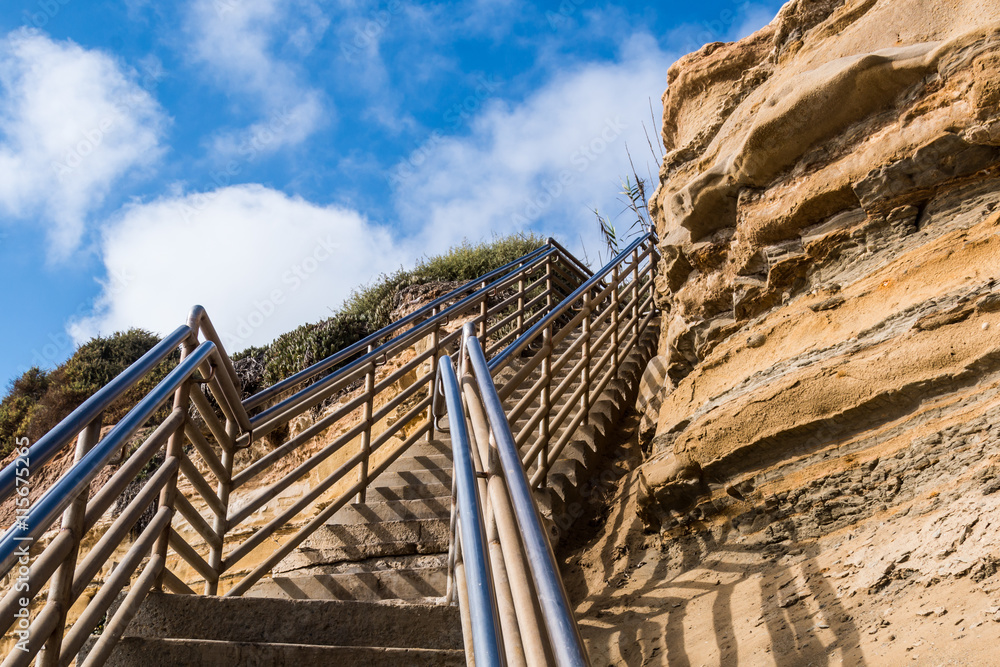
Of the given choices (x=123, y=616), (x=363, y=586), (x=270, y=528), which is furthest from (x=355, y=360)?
(x=123, y=616)

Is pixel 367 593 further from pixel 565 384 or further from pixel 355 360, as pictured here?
pixel 565 384

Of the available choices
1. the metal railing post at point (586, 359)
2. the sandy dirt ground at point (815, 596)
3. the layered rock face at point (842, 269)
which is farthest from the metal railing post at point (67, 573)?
the metal railing post at point (586, 359)

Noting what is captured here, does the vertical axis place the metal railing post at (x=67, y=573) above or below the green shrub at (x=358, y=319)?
below

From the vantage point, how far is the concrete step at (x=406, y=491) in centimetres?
400

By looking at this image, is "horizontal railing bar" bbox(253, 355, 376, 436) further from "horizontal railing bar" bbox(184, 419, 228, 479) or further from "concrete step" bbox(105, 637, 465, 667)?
"concrete step" bbox(105, 637, 465, 667)

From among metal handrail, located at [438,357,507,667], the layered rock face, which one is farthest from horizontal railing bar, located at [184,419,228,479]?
the layered rock face

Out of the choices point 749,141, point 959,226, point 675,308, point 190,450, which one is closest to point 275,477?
point 190,450

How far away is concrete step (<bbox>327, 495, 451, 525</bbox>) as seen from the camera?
382 centimetres

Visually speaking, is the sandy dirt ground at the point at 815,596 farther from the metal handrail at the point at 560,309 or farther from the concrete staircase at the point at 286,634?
the metal handrail at the point at 560,309

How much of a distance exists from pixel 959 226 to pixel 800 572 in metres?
1.43

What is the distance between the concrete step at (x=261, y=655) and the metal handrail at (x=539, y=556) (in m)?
0.89

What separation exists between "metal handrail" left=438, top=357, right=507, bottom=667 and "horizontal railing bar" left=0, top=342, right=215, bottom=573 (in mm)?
868

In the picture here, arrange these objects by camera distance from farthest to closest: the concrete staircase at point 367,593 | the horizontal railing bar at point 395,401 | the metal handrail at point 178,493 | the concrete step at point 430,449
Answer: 1. the concrete step at point 430,449
2. the horizontal railing bar at point 395,401
3. the concrete staircase at point 367,593
4. the metal handrail at point 178,493

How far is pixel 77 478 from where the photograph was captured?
1668mm
